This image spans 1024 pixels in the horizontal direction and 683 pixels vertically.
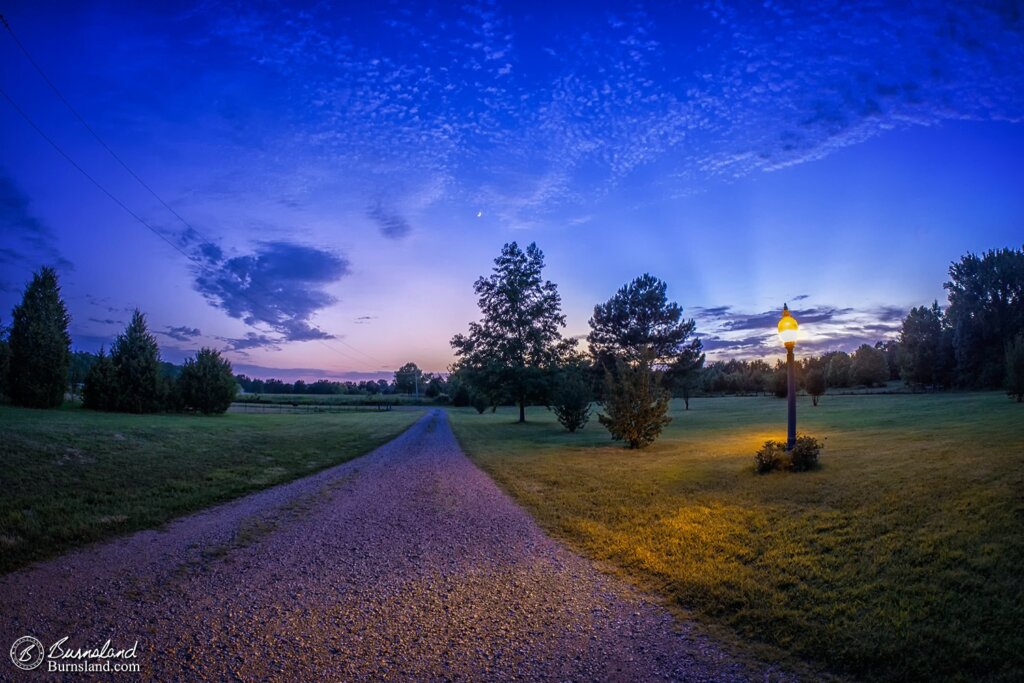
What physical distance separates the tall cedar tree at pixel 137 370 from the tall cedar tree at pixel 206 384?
2.92 meters

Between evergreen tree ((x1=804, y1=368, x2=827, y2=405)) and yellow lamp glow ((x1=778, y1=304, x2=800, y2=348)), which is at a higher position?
yellow lamp glow ((x1=778, y1=304, x2=800, y2=348))

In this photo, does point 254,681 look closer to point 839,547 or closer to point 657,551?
point 657,551

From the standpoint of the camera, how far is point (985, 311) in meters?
36.2

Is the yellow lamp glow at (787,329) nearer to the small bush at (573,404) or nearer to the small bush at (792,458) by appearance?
the small bush at (792,458)

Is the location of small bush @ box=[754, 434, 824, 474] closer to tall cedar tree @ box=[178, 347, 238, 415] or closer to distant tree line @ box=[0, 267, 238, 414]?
distant tree line @ box=[0, 267, 238, 414]

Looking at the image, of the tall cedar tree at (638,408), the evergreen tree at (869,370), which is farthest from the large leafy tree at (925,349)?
the tall cedar tree at (638,408)

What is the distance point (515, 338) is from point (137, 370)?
2845 cm

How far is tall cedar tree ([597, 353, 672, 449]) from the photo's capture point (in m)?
18.4

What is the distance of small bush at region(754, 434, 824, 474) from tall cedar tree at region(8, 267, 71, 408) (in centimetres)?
3963

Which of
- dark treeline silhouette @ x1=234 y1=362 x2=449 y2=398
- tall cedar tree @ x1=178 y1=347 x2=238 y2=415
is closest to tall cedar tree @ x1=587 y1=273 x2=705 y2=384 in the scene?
tall cedar tree @ x1=178 y1=347 x2=238 y2=415

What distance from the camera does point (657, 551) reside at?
6.17 m

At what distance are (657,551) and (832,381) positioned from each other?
230 feet

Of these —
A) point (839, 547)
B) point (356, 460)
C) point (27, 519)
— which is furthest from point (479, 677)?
point (356, 460)

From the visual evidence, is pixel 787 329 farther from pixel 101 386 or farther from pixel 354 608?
pixel 101 386
